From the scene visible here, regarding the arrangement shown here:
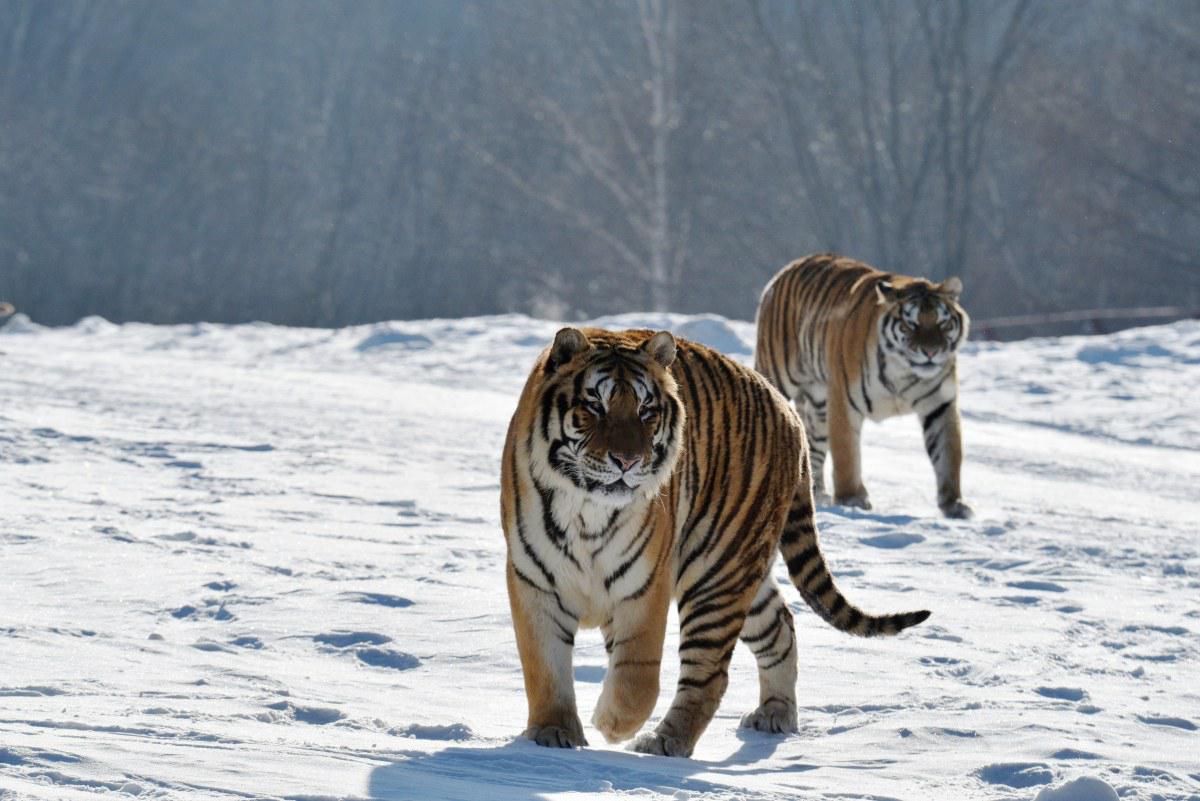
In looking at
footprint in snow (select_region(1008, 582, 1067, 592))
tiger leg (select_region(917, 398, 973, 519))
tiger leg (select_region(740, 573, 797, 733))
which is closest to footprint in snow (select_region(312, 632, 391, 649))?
tiger leg (select_region(740, 573, 797, 733))

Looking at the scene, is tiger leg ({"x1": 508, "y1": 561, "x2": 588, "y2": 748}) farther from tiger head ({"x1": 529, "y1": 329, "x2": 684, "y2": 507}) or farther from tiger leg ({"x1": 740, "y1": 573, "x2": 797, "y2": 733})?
tiger leg ({"x1": 740, "y1": 573, "x2": 797, "y2": 733})

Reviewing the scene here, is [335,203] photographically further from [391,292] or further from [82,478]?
[82,478]

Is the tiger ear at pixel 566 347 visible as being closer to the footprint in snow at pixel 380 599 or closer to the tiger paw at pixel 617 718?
the tiger paw at pixel 617 718

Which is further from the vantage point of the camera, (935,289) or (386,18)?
(386,18)

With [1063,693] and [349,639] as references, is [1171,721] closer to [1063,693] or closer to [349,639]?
[1063,693]

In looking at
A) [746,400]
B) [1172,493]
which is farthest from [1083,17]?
[746,400]

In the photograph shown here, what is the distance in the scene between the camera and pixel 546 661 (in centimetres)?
423

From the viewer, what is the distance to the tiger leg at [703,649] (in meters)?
4.41

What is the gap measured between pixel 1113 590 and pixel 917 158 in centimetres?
2852

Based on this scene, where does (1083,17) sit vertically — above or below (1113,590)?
above

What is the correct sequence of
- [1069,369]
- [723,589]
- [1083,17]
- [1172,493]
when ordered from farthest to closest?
[1083,17] < [1069,369] < [1172,493] < [723,589]

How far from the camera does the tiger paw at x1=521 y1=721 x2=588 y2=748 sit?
4.20 meters

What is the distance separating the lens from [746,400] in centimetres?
478

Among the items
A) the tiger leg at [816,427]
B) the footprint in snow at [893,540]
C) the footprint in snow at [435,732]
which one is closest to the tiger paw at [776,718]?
the footprint in snow at [435,732]
